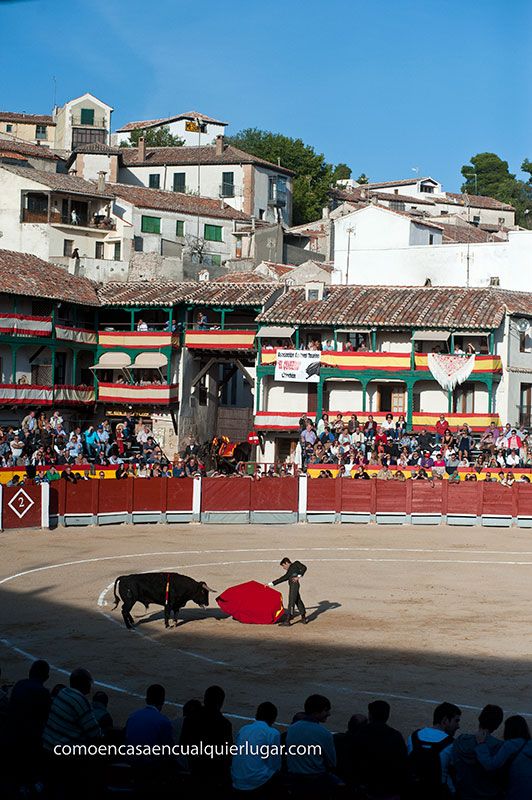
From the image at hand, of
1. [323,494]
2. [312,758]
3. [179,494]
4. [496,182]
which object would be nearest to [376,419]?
[323,494]

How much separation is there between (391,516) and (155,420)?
14834 mm

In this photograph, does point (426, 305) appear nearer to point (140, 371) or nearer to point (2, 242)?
point (140, 371)

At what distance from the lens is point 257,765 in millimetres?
10000

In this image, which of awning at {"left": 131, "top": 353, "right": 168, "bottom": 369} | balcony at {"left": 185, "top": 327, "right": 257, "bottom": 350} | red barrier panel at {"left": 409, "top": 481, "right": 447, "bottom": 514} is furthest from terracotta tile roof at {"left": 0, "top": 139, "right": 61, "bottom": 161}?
red barrier panel at {"left": 409, "top": 481, "right": 447, "bottom": 514}

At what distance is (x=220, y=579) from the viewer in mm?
26797

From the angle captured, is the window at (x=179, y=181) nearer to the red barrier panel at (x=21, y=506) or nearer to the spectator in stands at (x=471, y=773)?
the red barrier panel at (x=21, y=506)

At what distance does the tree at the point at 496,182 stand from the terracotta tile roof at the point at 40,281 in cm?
6736

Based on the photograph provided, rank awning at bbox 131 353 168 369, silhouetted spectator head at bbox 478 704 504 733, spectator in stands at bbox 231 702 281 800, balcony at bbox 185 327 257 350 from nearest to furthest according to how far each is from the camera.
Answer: spectator in stands at bbox 231 702 281 800 → silhouetted spectator head at bbox 478 704 504 733 → balcony at bbox 185 327 257 350 → awning at bbox 131 353 168 369

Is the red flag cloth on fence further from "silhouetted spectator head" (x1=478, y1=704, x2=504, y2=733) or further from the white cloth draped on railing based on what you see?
the white cloth draped on railing

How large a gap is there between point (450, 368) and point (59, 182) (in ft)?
72.1

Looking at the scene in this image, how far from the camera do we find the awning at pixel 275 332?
159ft

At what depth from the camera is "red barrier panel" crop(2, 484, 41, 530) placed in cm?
3409

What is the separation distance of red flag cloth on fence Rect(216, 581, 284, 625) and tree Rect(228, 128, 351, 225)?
63.6m

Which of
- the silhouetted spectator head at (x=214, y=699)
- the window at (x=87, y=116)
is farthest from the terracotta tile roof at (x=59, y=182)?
the silhouetted spectator head at (x=214, y=699)
